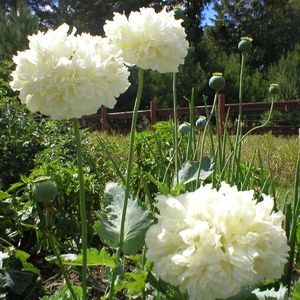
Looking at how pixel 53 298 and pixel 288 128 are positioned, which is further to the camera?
pixel 288 128

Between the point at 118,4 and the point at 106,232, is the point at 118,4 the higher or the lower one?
the higher one

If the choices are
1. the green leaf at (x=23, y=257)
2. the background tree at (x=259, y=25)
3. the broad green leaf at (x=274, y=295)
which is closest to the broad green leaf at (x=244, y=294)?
the broad green leaf at (x=274, y=295)

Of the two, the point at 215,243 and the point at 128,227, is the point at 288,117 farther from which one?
the point at 215,243

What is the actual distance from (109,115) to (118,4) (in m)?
10.1

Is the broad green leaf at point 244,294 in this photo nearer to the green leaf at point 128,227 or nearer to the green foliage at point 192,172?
the green leaf at point 128,227

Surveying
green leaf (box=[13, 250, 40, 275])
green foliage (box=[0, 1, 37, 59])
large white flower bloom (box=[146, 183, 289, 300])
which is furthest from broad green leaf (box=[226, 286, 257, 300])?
green foliage (box=[0, 1, 37, 59])

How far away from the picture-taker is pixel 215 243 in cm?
72

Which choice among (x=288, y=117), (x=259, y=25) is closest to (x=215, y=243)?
(x=288, y=117)

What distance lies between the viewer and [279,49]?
19734 millimetres

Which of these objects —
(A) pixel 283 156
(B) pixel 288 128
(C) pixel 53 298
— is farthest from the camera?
(B) pixel 288 128

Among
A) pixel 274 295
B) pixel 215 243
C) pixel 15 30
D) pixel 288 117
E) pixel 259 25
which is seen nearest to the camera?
pixel 215 243

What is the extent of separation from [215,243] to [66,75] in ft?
1.31

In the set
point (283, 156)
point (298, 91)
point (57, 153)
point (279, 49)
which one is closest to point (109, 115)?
point (298, 91)

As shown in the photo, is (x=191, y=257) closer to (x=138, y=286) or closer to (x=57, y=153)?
(x=138, y=286)
